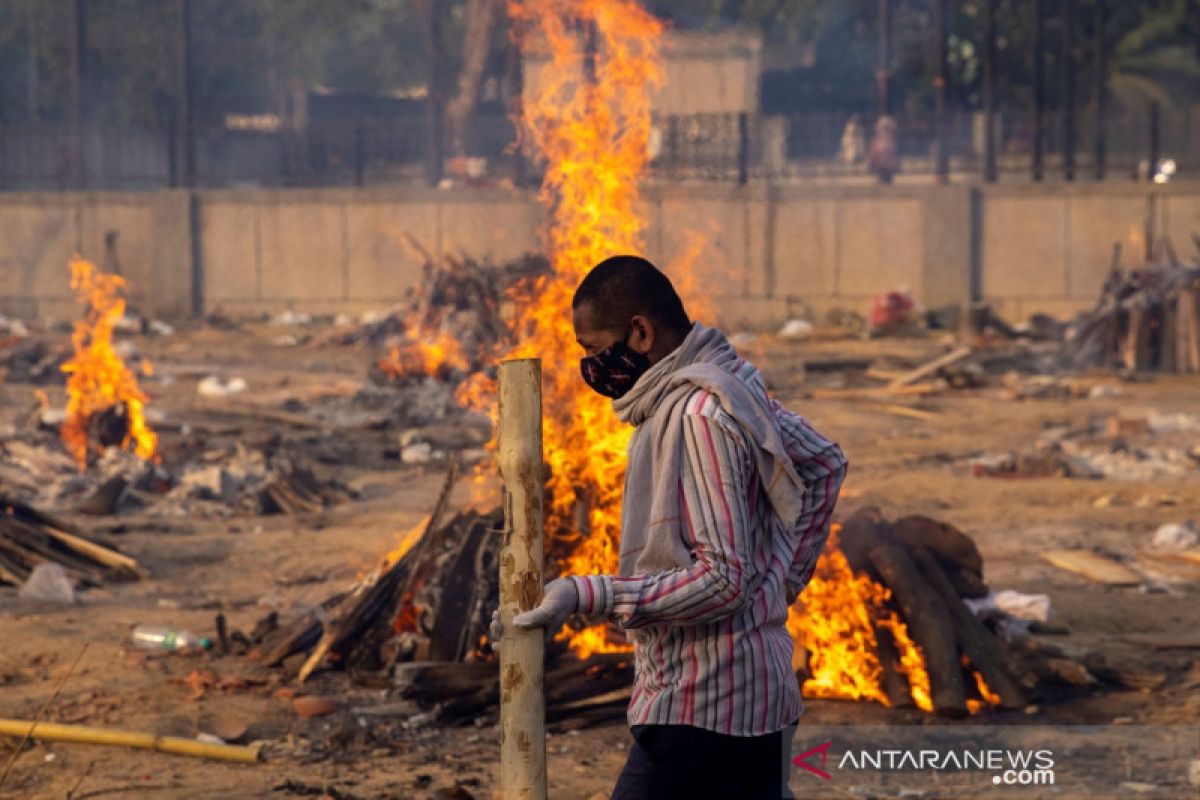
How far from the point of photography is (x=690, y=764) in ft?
10.4

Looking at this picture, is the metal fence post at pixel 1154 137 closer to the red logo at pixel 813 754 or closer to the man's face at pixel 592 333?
the red logo at pixel 813 754

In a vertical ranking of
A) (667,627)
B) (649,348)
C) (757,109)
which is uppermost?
(757,109)

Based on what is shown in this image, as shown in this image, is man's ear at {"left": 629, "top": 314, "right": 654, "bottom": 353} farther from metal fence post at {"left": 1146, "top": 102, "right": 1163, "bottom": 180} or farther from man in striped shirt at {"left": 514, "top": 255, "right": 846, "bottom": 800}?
metal fence post at {"left": 1146, "top": 102, "right": 1163, "bottom": 180}

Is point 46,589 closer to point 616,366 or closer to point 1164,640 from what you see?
point 1164,640

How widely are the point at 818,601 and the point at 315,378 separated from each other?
1390 centimetres

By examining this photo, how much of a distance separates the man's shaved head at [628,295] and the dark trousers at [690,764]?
844mm

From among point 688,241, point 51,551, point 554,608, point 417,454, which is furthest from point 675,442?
point 688,241

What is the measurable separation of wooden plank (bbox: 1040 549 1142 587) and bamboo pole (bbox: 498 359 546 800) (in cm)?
720

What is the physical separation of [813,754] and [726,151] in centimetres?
2075

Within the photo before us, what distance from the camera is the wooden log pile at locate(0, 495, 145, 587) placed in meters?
9.53

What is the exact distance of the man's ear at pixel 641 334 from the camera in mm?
3213

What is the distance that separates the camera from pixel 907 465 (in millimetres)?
14297

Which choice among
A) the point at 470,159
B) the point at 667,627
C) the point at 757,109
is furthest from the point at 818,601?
the point at 757,109

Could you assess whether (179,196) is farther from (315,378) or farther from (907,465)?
(907,465)
